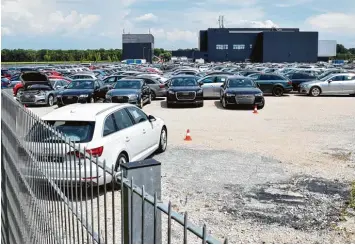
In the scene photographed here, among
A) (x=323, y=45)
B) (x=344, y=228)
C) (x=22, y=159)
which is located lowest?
(x=344, y=228)

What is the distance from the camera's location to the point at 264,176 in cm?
927

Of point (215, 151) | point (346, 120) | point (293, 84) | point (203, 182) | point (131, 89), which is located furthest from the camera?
point (293, 84)

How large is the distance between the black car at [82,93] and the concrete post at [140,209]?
2054cm

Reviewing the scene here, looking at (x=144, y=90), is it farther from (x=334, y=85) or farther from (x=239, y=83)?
(x=334, y=85)

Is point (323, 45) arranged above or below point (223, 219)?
above

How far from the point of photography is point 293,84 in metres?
32.0

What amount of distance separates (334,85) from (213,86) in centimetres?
828

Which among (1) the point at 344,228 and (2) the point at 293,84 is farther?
(2) the point at 293,84

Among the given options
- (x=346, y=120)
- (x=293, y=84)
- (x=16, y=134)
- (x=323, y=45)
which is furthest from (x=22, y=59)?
(x=16, y=134)

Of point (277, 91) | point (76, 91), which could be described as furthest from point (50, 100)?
point (277, 91)

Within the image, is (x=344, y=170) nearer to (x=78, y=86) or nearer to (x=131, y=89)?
(x=131, y=89)

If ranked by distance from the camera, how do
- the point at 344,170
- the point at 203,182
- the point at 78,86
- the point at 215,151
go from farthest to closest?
1. the point at 78,86
2. the point at 215,151
3. the point at 344,170
4. the point at 203,182

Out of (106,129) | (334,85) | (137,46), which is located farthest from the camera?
(137,46)

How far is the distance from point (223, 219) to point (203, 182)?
2120mm
